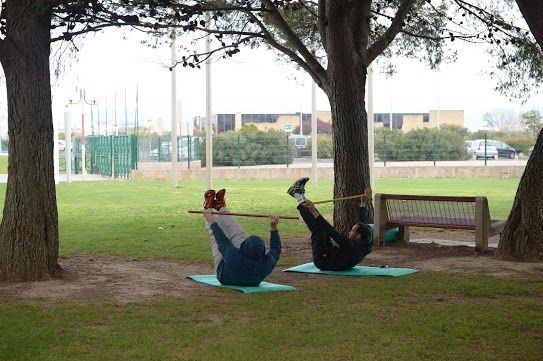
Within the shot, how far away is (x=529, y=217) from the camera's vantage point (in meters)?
10.9

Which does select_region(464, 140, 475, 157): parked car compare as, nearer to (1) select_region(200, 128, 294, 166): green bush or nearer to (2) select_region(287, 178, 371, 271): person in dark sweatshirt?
(1) select_region(200, 128, 294, 166): green bush

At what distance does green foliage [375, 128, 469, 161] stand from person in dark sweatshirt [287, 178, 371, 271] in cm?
2964

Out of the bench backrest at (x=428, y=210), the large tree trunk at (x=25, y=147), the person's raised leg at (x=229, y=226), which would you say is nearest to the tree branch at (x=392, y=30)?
the bench backrest at (x=428, y=210)

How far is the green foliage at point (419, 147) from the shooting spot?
39906 mm

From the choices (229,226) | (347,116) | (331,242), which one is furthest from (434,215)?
(229,226)

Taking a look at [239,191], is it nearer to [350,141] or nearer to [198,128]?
[350,141]

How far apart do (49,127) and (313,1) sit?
6.77 metres

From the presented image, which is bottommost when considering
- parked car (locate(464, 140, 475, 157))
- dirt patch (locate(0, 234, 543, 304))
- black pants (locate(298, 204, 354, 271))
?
dirt patch (locate(0, 234, 543, 304))

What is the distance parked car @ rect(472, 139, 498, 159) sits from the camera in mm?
41625

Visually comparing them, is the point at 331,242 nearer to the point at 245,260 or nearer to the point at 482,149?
the point at 245,260

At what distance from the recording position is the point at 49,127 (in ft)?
31.1

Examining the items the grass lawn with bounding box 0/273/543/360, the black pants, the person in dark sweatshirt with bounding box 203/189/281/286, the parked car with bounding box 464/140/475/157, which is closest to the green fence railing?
the parked car with bounding box 464/140/475/157

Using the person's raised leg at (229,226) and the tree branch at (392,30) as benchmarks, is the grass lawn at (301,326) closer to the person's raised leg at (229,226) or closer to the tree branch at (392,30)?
the person's raised leg at (229,226)

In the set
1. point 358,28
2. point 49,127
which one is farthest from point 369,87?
point 49,127
